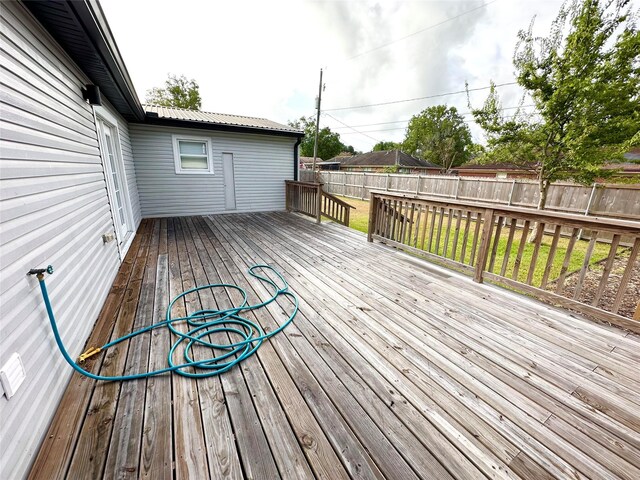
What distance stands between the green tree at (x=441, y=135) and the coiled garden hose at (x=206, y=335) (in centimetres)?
3672

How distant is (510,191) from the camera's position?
920 centimetres

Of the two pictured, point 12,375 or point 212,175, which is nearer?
point 12,375

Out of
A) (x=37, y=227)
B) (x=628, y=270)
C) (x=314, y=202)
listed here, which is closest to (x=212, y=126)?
(x=314, y=202)

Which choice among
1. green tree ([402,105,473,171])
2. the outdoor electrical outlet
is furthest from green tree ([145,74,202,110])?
green tree ([402,105,473,171])

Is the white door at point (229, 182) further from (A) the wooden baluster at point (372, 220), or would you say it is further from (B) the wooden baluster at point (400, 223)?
(B) the wooden baluster at point (400, 223)

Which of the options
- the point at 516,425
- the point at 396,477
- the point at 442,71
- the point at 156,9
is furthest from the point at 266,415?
the point at 442,71

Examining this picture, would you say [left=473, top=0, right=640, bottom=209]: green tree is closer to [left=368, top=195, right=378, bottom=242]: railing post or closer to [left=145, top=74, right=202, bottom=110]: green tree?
[left=368, top=195, right=378, bottom=242]: railing post

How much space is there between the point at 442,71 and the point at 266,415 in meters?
16.7

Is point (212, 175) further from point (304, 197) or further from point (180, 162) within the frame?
point (304, 197)

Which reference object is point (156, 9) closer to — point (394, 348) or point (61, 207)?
point (61, 207)

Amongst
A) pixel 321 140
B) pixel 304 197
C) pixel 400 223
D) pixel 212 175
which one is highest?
pixel 321 140

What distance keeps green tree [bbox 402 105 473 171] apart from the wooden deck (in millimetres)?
35904

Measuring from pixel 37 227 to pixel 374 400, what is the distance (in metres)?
2.17

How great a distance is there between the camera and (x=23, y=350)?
3.86 ft
